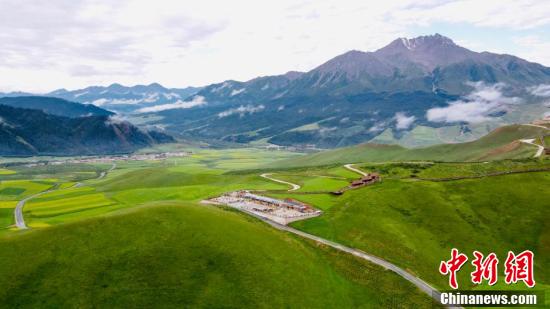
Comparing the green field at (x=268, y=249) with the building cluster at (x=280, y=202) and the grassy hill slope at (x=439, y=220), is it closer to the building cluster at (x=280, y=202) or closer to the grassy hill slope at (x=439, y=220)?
the grassy hill slope at (x=439, y=220)

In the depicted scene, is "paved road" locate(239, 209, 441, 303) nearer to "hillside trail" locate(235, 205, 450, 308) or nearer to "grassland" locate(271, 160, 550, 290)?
"hillside trail" locate(235, 205, 450, 308)

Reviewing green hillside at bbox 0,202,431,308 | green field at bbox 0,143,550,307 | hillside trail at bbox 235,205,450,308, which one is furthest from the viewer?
hillside trail at bbox 235,205,450,308

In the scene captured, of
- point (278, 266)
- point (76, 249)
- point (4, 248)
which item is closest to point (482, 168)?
point (278, 266)

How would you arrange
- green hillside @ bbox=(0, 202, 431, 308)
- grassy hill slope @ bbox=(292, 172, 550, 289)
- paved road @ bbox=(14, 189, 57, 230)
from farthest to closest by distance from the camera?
paved road @ bbox=(14, 189, 57, 230), grassy hill slope @ bbox=(292, 172, 550, 289), green hillside @ bbox=(0, 202, 431, 308)

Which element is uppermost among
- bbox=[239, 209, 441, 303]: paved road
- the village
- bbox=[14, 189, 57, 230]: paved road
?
the village

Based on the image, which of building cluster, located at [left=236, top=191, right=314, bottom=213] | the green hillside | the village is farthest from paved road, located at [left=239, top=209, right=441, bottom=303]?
building cluster, located at [left=236, top=191, right=314, bottom=213]

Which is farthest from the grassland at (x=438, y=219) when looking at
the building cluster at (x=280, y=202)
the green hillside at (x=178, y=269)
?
the green hillside at (x=178, y=269)
